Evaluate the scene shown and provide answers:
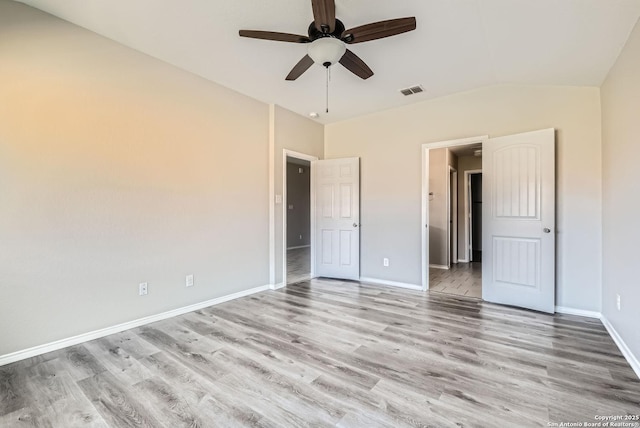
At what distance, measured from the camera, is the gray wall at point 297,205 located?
8.80 m

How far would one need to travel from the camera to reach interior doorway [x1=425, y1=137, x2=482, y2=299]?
5.54 m

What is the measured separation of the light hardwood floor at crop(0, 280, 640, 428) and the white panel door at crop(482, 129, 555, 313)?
0.41 meters

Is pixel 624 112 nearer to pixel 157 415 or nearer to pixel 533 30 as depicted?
pixel 533 30

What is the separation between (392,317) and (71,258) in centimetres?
311

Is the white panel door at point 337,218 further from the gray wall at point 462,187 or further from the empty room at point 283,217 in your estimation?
the gray wall at point 462,187

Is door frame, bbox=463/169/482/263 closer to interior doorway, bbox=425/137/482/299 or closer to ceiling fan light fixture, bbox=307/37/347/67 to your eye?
interior doorway, bbox=425/137/482/299

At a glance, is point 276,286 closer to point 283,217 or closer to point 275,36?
point 283,217

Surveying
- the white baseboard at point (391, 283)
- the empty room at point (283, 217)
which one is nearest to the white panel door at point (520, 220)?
the empty room at point (283, 217)

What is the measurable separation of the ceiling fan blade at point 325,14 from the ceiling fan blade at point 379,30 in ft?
0.47

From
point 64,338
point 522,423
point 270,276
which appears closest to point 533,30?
point 522,423

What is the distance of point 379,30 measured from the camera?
2.04 m

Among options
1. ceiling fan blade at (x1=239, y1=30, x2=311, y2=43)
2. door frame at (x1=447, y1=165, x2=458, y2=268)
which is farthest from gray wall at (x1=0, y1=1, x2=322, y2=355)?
door frame at (x1=447, y1=165, x2=458, y2=268)

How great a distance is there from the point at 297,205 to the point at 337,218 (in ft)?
13.9

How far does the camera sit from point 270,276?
438 cm
